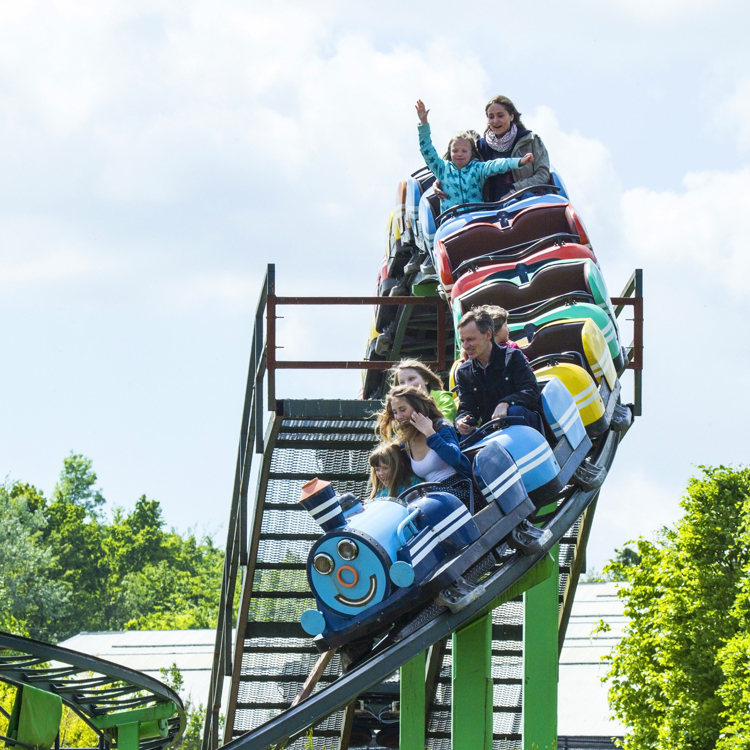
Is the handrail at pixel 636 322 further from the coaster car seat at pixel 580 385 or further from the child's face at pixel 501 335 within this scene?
the child's face at pixel 501 335

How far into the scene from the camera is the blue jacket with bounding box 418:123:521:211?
343 inches

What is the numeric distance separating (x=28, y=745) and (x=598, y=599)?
16257 millimetres

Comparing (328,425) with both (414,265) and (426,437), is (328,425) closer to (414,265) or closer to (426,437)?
(414,265)

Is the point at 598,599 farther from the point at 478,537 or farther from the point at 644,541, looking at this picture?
the point at 478,537

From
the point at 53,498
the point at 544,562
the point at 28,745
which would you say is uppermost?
the point at 53,498

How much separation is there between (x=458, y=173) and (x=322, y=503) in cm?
426

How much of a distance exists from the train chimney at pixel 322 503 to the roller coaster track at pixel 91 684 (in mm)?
2571

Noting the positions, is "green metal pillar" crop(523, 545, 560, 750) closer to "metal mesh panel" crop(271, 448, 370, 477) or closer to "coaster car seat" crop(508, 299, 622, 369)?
"coaster car seat" crop(508, 299, 622, 369)

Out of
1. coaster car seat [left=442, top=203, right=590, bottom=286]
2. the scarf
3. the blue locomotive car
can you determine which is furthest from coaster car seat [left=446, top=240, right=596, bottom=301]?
the blue locomotive car

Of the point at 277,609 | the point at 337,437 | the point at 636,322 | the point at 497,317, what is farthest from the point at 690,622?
the point at 497,317

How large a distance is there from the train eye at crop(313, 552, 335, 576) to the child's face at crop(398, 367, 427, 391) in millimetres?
943

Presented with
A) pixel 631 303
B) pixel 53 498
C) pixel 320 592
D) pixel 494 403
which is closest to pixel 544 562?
pixel 494 403

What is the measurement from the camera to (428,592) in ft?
17.2

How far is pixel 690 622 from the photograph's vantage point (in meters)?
10.1
